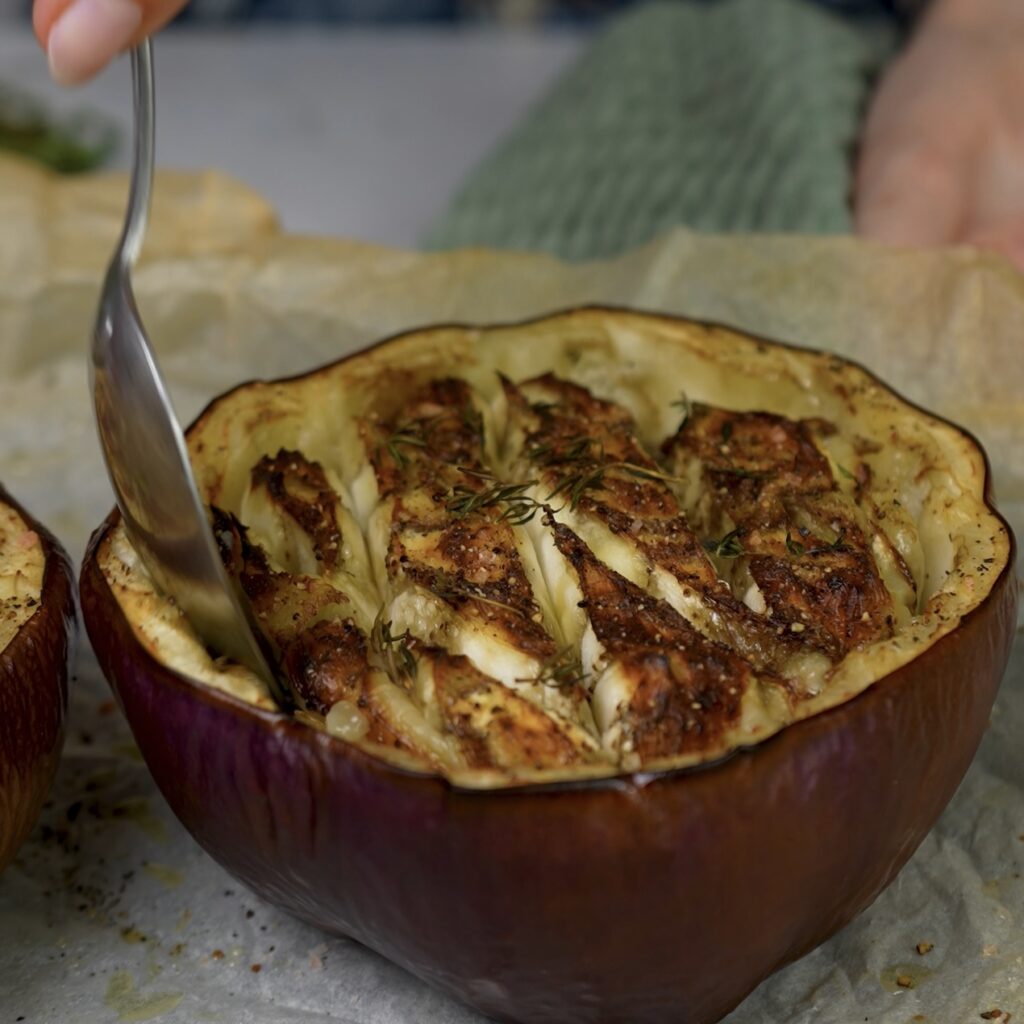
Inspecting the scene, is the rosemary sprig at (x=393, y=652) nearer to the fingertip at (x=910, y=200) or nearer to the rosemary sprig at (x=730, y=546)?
the rosemary sprig at (x=730, y=546)

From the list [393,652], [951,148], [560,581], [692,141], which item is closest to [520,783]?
[393,652]

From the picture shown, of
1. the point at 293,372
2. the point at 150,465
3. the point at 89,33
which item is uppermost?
the point at 89,33

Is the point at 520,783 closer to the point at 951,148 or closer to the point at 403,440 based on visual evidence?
the point at 403,440

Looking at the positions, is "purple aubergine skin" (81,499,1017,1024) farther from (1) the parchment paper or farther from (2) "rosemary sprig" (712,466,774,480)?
(2) "rosemary sprig" (712,466,774,480)

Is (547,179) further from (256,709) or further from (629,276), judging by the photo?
(256,709)

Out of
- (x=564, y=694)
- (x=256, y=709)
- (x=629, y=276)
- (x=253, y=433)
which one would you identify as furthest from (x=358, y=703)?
(x=629, y=276)

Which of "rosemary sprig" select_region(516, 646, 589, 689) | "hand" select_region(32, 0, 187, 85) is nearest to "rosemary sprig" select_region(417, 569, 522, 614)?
"rosemary sprig" select_region(516, 646, 589, 689)
